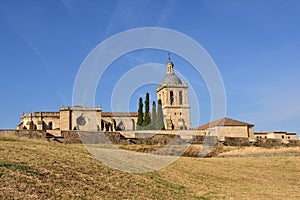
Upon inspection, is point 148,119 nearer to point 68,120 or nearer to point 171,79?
point 68,120

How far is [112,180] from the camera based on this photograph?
16531 millimetres

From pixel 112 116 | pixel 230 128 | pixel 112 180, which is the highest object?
pixel 112 116

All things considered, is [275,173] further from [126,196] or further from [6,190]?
[6,190]

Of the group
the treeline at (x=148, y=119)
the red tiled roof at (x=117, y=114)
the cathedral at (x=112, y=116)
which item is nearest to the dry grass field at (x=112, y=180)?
the treeline at (x=148, y=119)

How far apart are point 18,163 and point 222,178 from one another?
1205 cm

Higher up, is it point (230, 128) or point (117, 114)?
point (117, 114)

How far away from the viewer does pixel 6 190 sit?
1209 centimetres

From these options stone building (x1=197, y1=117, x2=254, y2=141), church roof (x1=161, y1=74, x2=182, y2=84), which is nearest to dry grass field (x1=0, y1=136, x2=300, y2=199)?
stone building (x1=197, y1=117, x2=254, y2=141)

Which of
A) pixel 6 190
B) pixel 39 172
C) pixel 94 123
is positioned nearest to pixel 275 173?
pixel 39 172

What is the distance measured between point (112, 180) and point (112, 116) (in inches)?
2511

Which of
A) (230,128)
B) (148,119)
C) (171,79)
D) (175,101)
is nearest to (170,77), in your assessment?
(171,79)

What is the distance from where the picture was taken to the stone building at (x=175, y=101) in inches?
3460

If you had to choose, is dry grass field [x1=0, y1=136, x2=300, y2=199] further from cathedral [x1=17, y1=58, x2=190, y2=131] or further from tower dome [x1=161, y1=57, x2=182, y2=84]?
tower dome [x1=161, y1=57, x2=182, y2=84]

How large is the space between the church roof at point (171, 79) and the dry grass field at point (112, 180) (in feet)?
219
